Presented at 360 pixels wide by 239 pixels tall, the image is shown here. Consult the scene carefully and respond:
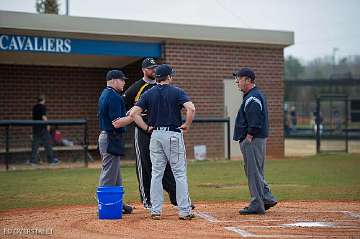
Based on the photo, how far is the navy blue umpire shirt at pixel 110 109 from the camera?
8.86 metres

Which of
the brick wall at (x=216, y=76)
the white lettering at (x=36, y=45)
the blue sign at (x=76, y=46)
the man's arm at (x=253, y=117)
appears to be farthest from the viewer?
the brick wall at (x=216, y=76)

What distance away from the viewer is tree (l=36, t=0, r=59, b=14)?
32125 mm

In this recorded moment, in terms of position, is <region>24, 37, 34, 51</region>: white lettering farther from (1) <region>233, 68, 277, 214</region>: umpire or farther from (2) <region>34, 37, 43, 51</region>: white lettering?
(1) <region>233, 68, 277, 214</region>: umpire

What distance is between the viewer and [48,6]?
1268 inches

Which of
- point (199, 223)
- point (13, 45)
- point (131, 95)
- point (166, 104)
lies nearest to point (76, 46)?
point (13, 45)

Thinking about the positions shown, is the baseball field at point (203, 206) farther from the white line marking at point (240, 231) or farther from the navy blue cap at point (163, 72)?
the navy blue cap at point (163, 72)

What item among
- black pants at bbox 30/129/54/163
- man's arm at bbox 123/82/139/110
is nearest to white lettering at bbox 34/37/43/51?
black pants at bbox 30/129/54/163

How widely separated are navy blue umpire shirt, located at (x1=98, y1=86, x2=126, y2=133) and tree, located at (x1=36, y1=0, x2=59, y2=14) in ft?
79.4

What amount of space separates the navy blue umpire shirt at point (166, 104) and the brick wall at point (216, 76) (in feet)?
39.0

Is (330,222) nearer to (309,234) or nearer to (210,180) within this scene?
(309,234)

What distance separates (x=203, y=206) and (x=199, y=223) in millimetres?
1879

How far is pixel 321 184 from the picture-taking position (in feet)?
44.1

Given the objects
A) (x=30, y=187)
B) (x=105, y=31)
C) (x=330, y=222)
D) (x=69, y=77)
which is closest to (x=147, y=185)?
(x=330, y=222)

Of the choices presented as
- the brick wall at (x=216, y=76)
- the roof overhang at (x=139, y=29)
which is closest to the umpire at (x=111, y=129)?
the roof overhang at (x=139, y=29)
